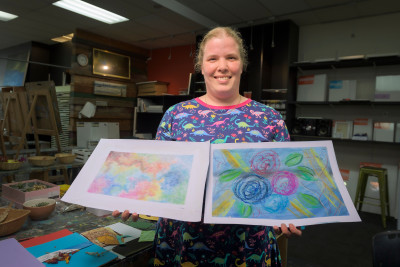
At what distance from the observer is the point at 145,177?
91 centimetres

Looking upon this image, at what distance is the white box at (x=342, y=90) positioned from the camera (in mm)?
3906

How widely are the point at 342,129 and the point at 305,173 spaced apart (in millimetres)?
3624

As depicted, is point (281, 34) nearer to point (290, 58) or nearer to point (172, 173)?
point (290, 58)

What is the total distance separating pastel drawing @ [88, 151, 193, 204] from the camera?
0.85 m

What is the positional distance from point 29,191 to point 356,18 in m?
4.68

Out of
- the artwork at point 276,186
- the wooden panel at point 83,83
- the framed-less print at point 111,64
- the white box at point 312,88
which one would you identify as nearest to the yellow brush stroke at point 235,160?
the artwork at point 276,186

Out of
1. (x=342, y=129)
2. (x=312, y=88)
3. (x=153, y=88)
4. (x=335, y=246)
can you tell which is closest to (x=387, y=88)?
(x=342, y=129)

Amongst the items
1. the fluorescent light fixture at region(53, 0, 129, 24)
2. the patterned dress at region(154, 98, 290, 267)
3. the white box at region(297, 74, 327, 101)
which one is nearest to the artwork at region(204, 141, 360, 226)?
the patterned dress at region(154, 98, 290, 267)

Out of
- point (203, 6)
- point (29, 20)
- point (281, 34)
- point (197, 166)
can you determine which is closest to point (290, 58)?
point (281, 34)

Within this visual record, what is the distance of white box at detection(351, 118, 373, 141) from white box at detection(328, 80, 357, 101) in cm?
37

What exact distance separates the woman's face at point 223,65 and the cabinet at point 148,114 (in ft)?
14.7

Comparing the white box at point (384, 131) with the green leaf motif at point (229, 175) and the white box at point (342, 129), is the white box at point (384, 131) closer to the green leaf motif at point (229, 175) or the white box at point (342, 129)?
the white box at point (342, 129)

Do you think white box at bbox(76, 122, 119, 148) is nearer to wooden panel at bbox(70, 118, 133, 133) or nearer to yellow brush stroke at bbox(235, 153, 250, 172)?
wooden panel at bbox(70, 118, 133, 133)

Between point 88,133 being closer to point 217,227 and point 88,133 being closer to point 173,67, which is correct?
point 173,67
